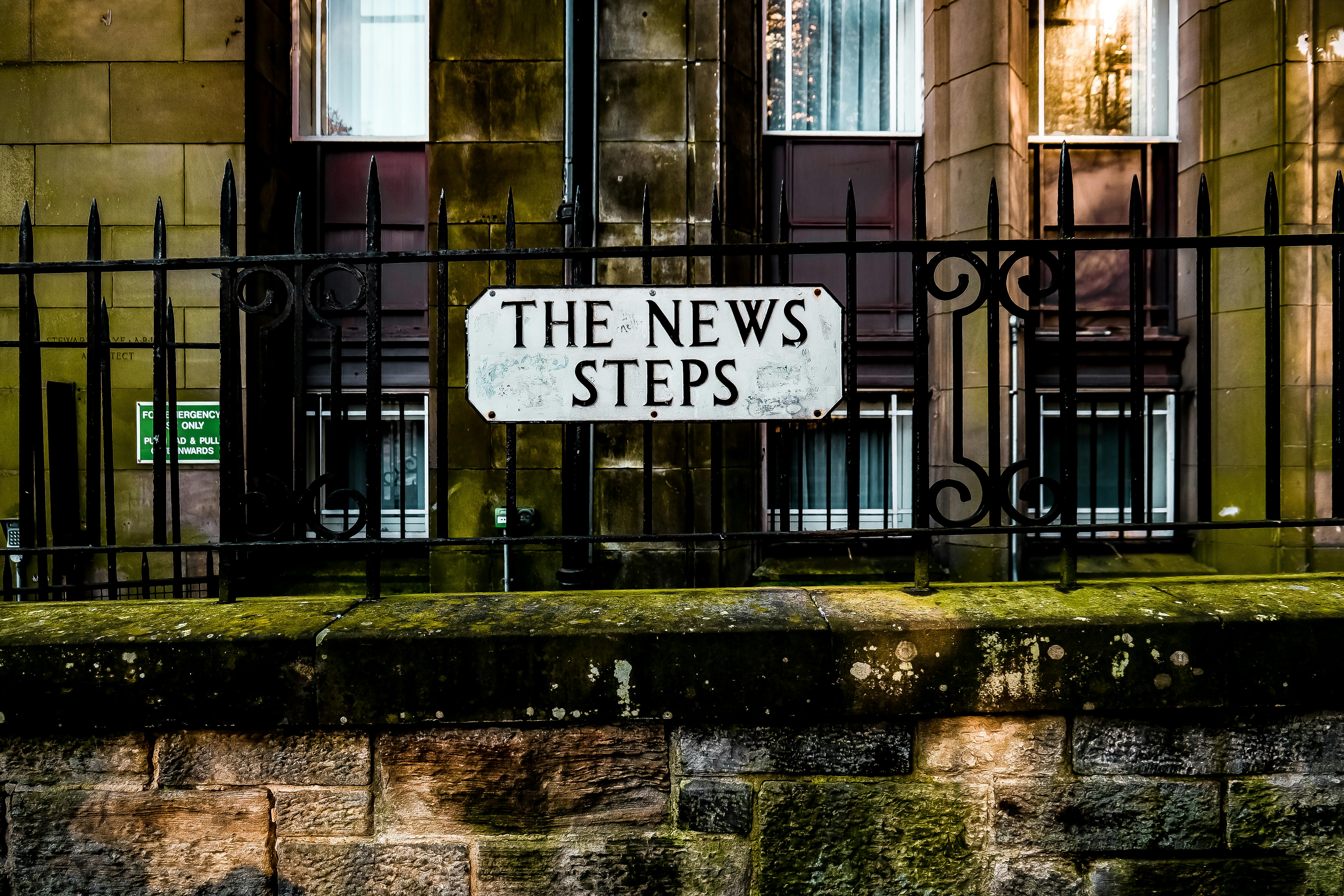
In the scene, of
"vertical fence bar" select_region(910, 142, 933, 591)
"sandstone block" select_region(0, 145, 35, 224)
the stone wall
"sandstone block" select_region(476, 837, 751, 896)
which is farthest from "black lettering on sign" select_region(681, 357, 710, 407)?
"sandstone block" select_region(0, 145, 35, 224)

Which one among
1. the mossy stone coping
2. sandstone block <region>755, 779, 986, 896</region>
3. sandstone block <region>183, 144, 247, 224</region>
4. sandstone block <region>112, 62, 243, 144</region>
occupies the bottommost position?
sandstone block <region>755, 779, 986, 896</region>

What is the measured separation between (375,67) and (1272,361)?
241 inches

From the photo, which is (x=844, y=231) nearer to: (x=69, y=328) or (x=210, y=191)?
(x=210, y=191)

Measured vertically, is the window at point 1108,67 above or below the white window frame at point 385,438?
above

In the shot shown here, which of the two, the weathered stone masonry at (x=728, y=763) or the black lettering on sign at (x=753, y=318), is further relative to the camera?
the black lettering on sign at (x=753, y=318)

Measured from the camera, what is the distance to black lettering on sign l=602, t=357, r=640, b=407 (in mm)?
2301

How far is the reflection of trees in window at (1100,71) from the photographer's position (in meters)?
5.62

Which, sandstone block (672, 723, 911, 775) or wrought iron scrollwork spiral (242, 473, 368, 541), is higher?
wrought iron scrollwork spiral (242, 473, 368, 541)

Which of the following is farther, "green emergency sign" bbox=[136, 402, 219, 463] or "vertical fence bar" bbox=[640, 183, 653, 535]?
"green emergency sign" bbox=[136, 402, 219, 463]

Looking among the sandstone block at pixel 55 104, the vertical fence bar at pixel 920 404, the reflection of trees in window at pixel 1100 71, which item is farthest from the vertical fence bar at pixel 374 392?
the reflection of trees in window at pixel 1100 71

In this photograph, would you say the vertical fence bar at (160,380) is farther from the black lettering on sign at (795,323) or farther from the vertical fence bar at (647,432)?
the black lettering on sign at (795,323)

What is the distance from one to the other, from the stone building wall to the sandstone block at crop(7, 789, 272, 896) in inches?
137

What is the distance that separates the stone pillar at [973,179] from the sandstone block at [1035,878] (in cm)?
284

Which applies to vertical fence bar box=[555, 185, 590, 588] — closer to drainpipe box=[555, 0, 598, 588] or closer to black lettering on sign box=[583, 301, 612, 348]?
drainpipe box=[555, 0, 598, 588]
